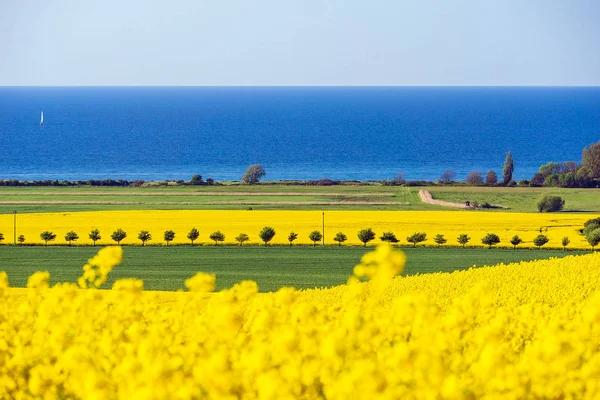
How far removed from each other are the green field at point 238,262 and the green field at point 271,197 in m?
15.8

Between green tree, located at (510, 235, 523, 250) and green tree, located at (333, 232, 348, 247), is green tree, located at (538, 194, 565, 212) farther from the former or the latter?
green tree, located at (333, 232, 348, 247)

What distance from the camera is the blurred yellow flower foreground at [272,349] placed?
661 centimetres

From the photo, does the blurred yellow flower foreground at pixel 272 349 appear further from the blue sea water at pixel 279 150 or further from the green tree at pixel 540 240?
the blue sea water at pixel 279 150

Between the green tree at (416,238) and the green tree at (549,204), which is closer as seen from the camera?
the green tree at (416,238)

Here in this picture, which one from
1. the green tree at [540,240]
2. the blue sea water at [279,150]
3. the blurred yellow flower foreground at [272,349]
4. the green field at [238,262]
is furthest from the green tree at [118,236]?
the blue sea water at [279,150]

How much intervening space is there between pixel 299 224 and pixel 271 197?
14.9 metres

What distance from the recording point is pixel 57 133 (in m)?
177

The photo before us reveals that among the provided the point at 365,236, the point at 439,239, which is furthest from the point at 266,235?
the point at 439,239

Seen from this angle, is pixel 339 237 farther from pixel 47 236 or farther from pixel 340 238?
pixel 47 236

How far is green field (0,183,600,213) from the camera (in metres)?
57.0

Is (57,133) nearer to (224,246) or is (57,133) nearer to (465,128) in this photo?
(465,128)

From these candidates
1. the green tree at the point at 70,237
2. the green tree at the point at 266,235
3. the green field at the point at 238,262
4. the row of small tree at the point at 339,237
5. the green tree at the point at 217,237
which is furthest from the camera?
the green tree at the point at 70,237

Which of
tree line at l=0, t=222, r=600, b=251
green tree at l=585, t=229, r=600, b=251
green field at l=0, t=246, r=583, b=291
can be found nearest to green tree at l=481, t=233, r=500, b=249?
tree line at l=0, t=222, r=600, b=251

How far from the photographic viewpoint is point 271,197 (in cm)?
6259
